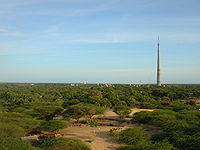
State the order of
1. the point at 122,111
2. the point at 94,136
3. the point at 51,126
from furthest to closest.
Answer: the point at 122,111 → the point at 94,136 → the point at 51,126

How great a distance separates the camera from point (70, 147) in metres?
16.9

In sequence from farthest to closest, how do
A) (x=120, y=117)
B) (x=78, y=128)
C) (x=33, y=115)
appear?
(x=120, y=117) → (x=33, y=115) → (x=78, y=128)

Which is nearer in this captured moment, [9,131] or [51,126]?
[9,131]

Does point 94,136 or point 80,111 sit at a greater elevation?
point 80,111

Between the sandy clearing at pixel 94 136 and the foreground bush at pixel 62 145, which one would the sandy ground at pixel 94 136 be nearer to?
the sandy clearing at pixel 94 136

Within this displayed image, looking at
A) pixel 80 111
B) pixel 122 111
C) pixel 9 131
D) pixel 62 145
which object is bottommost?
pixel 62 145

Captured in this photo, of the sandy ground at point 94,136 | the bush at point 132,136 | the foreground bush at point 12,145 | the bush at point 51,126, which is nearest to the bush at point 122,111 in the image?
the sandy ground at point 94,136

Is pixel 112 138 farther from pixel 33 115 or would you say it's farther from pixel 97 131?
pixel 33 115

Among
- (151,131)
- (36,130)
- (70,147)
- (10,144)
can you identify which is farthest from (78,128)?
(10,144)

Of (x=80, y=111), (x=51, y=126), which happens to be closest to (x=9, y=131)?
(x=51, y=126)

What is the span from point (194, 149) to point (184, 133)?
3.00 m

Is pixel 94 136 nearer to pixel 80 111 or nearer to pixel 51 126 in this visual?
pixel 51 126

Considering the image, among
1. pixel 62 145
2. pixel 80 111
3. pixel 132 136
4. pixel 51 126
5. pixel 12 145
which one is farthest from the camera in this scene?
pixel 80 111

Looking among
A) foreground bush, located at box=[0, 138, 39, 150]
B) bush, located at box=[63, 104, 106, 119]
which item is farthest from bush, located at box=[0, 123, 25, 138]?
bush, located at box=[63, 104, 106, 119]
